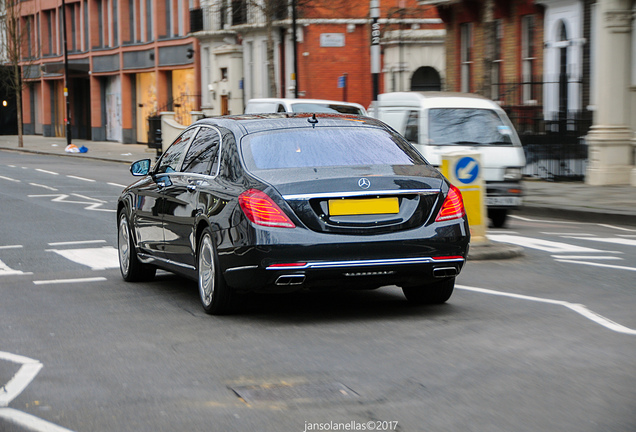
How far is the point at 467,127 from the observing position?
16156 mm

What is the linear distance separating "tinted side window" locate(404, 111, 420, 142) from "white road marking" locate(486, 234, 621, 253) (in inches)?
110

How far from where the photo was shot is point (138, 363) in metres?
6.17

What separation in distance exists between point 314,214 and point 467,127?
30.5ft

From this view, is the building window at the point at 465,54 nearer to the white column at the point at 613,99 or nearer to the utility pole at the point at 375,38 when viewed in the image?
the white column at the point at 613,99

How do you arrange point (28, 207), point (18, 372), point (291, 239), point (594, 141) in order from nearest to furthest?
point (18, 372)
point (291, 239)
point (28, 207)
point (594, 141)

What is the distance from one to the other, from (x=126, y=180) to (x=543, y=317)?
69.1 ft

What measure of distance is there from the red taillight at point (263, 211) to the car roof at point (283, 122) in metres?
0.96

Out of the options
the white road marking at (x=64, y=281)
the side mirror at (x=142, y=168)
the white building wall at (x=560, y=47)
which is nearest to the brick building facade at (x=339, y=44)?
the white building wall at (x=560, y=47)

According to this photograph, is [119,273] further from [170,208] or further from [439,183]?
[439,183]

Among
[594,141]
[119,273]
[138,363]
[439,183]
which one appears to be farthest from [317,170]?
[594,141]

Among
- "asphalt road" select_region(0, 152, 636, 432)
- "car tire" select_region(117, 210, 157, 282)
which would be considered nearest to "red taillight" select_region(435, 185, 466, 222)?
"asphalt road" select_region(0, 152, 636, 432)

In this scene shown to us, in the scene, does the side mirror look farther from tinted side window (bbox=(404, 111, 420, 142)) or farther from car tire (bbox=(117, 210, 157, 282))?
tinted side window (bbox=(404, 111, 420, 142))

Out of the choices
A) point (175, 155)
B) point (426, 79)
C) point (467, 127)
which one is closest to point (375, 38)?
point (467, 127)

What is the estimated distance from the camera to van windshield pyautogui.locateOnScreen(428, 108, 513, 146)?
15969 mm
